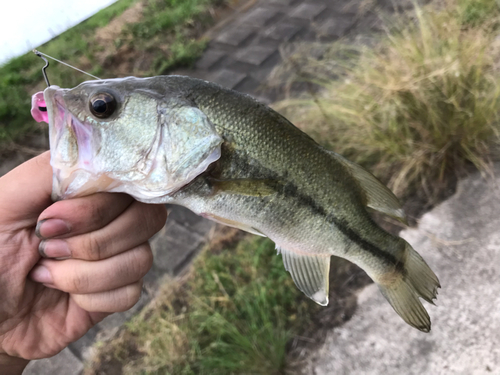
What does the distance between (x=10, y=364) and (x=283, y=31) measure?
4.70m

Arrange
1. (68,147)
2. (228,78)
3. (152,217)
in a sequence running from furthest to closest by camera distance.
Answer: (228,78), (152,217), (68,147)

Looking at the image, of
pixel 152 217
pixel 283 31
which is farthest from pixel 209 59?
pixel 152 217

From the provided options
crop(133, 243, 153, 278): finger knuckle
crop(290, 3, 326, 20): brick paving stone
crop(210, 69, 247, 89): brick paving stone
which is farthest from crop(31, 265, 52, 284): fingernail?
crop(290, 3, 326, 20): brick paving stone

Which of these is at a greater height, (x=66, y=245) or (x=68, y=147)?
(x=68, y=147)

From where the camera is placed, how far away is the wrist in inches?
54.2

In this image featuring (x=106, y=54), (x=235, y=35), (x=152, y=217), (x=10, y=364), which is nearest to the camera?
(x=152, y=217)

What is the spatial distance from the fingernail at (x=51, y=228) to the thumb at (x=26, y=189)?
0.12m

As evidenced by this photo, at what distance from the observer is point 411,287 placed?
132cm

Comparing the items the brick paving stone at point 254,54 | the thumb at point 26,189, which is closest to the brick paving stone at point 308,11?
the brick paving stone at point 254,54

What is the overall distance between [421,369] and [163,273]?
1.96 m

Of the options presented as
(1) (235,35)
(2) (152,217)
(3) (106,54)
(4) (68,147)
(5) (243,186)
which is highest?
(4) (68,147)

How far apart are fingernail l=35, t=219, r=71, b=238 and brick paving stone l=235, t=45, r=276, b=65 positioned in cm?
388

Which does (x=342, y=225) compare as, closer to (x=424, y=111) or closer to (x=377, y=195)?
(x=377, y=195)

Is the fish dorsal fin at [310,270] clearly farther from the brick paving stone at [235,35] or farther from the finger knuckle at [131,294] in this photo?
the brick paving stone at [235,35]
